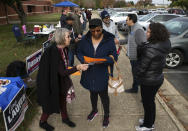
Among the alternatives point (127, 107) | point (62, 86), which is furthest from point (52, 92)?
point (127, 107)

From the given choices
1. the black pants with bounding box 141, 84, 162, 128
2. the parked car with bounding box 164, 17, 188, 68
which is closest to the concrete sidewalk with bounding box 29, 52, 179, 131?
the black pants with bounding box 141, 84, 162, 128

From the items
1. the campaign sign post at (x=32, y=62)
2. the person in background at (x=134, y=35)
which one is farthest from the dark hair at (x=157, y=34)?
the campaign sign post at (x=32, y=62)

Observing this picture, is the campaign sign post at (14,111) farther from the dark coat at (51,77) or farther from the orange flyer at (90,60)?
the orange flyer at (90,60)

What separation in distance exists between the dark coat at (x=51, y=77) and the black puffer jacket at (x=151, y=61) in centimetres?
99

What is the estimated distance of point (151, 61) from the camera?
2.27 meters

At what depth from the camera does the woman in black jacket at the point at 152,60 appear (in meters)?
2.22

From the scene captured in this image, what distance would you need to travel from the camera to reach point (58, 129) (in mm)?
2965

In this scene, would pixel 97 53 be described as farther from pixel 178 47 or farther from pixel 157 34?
pixel 178 47

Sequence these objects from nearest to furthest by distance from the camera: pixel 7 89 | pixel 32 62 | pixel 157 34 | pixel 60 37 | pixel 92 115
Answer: pixel 157 34 < pixel 60 37 < pixel 7 89 < pixel 92 115 < pixel 32 62

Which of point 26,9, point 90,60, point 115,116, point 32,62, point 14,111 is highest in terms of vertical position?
point 26,9

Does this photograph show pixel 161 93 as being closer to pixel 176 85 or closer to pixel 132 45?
pixel 176 85

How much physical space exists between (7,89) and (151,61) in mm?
2547

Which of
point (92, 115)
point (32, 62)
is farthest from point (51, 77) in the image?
point (32, 62)

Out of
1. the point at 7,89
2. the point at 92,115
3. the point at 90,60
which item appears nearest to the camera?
the point at 90,60
